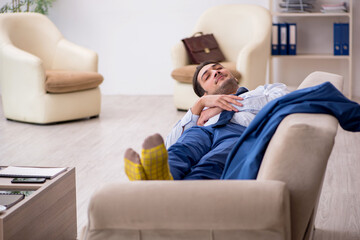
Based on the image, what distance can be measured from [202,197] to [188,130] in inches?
47.9

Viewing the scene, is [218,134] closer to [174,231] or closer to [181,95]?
[174,231]

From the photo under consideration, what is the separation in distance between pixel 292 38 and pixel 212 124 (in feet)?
13.0

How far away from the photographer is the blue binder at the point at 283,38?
639 centimetres

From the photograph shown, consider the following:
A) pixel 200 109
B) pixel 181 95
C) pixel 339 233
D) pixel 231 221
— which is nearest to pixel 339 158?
pixel 339 233

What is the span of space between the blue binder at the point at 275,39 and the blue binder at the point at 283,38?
1.4 inches

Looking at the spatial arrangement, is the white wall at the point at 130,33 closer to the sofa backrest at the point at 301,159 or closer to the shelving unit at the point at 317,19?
the shelving unit at the point at 317,19

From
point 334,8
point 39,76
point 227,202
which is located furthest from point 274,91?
point 334,8

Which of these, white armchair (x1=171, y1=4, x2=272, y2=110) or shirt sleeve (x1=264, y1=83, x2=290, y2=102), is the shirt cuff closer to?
shirt sleeve (x1=264, y1=83, x2=290, y2=102)

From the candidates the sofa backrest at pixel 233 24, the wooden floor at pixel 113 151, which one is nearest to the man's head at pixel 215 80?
the wooden floor at pixel 113 151

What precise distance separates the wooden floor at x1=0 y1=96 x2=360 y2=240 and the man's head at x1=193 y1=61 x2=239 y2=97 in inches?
31.7

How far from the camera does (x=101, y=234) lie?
5.17 feet

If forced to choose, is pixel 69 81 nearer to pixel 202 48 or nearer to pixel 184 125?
pixel 202 48

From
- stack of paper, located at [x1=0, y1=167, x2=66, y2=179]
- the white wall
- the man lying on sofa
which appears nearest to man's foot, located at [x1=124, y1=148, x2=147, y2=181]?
the man lying on sofa

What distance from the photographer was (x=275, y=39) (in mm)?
6426
